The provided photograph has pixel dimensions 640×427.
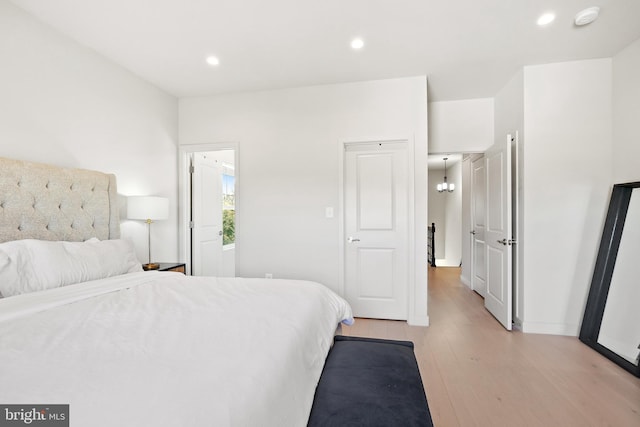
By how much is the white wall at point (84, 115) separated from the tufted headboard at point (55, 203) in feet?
0.68

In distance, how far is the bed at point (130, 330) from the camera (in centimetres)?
69

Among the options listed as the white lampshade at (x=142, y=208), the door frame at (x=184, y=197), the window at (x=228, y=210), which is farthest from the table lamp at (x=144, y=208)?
the window at (x=228, y=210)

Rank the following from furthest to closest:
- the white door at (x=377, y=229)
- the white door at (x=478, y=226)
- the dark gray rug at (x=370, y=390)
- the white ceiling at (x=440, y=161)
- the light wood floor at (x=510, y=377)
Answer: the white ceiling at (x=440, y=161) → the white door at (x=478, y=226) → the white door at (x=377, y=229) → the light wood floor at (x=510, y=377) → the dark gray rug at (x=370, y=390)

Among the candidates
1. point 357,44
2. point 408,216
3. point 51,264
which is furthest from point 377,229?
point 51,264

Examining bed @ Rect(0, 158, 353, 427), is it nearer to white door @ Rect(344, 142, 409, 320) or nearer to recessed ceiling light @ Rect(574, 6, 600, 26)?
white door @ Rect(344, 142, 409, 320)

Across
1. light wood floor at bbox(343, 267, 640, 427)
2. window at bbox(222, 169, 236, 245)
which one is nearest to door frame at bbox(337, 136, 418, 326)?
light wood floor at bbox(343, 267, 640, 427)

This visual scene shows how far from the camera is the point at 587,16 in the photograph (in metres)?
2.15

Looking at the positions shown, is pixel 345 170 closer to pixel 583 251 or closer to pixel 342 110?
pixel 342 110

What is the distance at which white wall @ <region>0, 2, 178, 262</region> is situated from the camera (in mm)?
2066

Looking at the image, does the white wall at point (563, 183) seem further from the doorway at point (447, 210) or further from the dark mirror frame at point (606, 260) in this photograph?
the doorway at point (447, 210)

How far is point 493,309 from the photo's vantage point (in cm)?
335

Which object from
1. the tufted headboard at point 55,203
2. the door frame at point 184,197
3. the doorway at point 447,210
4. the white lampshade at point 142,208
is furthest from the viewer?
the doorway at point 447,210

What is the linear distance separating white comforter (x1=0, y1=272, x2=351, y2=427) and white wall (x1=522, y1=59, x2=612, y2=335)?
8.29 feet

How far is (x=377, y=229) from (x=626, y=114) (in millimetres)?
2495
